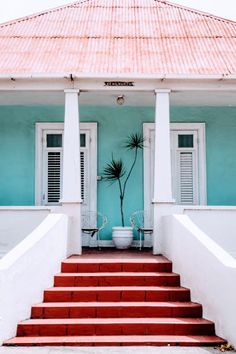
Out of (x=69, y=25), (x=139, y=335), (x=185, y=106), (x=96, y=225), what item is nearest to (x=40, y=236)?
(x=139, y=335)

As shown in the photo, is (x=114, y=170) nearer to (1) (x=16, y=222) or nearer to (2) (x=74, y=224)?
(2) (x=74, y=224)

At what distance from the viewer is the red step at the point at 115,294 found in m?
6.92

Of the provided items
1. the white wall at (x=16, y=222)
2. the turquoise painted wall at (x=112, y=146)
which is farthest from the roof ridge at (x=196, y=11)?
the white wall at (x=16, y=222)

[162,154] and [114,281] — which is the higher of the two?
[162,154]

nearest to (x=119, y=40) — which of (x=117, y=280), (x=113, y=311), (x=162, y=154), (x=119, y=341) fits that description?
(x=162, y=154)

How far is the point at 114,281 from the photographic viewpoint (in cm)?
734

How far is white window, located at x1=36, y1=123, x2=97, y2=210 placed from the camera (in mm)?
10672

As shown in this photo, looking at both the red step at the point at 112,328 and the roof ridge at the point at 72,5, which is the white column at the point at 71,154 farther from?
the roof ridge at the point at 72,5

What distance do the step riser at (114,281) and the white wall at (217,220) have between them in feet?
6.35

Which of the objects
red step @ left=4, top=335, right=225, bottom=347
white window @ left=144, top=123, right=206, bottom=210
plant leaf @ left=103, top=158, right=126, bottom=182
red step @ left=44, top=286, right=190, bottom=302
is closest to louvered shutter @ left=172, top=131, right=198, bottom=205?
white window @ left=144, top=123, right=206, bottom=210

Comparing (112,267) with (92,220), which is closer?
(112,267)

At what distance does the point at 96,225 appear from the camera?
10.6 metres

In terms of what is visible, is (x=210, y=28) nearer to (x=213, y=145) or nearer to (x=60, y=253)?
(x=213, y=145)

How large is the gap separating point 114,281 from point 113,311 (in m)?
0.84
